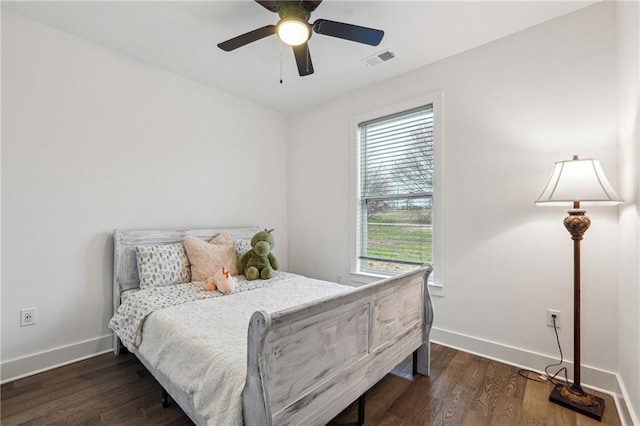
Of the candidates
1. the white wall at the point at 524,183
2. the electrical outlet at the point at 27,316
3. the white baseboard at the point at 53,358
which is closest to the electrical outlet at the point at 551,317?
the white wall at the point at 524,183

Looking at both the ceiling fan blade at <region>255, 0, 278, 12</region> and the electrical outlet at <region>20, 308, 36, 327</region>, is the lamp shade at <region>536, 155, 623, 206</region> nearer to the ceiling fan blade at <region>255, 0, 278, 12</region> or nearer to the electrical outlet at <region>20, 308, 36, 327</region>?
the ceiling fan blade at <region>255, 0, 278, 12</region>

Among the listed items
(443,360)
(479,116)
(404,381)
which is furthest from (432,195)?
(404,381)

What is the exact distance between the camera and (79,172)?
237 centimetres

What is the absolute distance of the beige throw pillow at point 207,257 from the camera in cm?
267

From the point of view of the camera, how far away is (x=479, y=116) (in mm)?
2465

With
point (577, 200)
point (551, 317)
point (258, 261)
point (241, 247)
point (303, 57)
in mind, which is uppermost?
point (303, 57)

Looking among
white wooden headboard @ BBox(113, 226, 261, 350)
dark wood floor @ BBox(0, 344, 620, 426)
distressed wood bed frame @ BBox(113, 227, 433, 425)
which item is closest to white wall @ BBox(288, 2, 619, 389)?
dark wood floor @ BBox(0, 344, 620, 426)

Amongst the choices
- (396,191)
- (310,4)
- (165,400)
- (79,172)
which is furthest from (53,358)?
(396,191)

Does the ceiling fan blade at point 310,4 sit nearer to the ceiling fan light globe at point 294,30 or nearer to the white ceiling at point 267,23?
the ceiling fan light globe at point 294,30

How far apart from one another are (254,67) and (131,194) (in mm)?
1649

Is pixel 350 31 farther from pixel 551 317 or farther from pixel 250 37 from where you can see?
pixel 551 317

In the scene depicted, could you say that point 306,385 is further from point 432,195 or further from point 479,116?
point 479,116

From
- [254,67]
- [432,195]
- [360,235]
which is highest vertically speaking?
[254,67]

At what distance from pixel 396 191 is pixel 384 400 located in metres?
1.87
